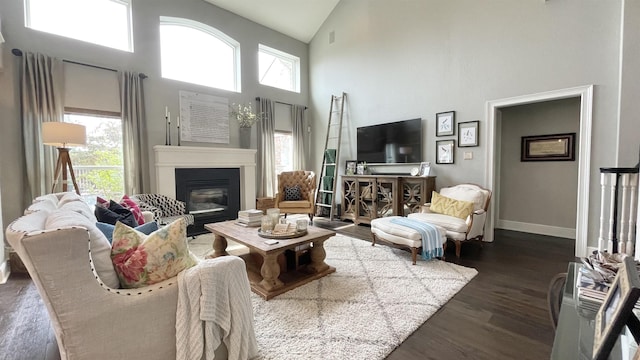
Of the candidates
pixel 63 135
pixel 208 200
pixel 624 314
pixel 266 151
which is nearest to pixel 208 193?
pixel 208 200

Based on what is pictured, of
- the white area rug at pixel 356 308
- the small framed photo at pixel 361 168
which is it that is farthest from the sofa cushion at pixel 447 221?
the small framed photo at pixel 361 168

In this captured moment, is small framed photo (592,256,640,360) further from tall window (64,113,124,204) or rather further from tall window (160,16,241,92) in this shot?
tall window (160,16,241,92)

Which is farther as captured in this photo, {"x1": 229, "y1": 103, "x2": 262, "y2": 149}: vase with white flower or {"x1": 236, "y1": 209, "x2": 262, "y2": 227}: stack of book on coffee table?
{"x1": 229, "y1": 103, "x2": 262, "y2": 149}: vase with white flower

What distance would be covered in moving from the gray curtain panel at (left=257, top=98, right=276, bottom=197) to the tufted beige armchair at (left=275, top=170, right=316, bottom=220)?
20.1 inches

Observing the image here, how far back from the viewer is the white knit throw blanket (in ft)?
4.23

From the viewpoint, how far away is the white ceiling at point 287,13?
5.17 metres

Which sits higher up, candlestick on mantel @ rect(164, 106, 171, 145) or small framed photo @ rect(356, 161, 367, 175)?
candlestick on mantel @ rect(164, 106, 171, 145)

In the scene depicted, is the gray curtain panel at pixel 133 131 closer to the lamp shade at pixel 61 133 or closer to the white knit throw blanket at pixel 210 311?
the lamp shade at pixel 61 133

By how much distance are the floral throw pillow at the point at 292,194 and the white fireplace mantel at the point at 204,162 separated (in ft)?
2.22

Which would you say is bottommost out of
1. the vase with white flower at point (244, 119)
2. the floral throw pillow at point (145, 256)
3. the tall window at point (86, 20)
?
the floral throw pillow at point (145, 256)

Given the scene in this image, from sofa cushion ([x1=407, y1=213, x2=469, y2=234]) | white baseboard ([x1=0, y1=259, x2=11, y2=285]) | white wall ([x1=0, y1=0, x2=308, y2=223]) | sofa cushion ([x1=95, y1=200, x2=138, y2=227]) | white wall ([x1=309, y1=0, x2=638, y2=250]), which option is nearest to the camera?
sofa cushion ([x1=95, y1=200, x2=138, y2=227])

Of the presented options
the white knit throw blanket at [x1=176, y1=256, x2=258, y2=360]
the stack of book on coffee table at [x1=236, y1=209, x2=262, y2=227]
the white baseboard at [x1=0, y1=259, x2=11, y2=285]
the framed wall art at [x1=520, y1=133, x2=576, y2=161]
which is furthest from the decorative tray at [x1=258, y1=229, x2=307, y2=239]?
the framed wall art at [x1=520, y1=133, x2=576, y2=161]

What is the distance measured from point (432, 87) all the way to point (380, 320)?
3.85 m

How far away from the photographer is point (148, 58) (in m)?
4.32
